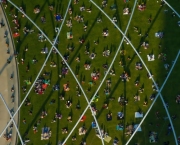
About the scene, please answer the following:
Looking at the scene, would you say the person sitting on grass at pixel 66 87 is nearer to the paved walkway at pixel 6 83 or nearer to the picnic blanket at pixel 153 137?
the paved walkway at pixel 6 83

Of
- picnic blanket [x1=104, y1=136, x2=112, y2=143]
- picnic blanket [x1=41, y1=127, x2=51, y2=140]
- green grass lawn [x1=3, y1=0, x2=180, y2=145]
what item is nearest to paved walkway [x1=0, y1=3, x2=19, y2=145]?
green grass lawn [x1=3, y1=0, x2=180, y2=145]

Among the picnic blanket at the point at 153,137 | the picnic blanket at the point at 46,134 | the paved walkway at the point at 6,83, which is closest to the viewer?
the picnic blanket at the point at 153,137

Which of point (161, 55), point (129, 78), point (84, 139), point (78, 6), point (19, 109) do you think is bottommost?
point (84, 139)

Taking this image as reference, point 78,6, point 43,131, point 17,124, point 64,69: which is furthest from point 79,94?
point 78,6

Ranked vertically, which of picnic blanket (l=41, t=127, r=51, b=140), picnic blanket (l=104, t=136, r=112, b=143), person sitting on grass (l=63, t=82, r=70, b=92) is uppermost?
person sitting on grass (l=63, t=82, r=70, b=92)

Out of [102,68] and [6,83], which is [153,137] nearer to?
[102,68]

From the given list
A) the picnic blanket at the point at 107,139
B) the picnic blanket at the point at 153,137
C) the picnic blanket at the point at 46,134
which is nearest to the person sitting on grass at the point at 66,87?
the picnic blanket at the point at 46,134

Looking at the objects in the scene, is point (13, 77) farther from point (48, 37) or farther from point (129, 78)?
point (129, 78)

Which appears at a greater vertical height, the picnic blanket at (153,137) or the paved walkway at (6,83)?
the paved walkway at (6,83)

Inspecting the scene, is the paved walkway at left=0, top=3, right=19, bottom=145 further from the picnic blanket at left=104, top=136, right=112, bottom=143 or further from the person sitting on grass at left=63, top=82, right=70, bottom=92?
the picnic blanket at left=104, top=136, right=112, bottom=143
